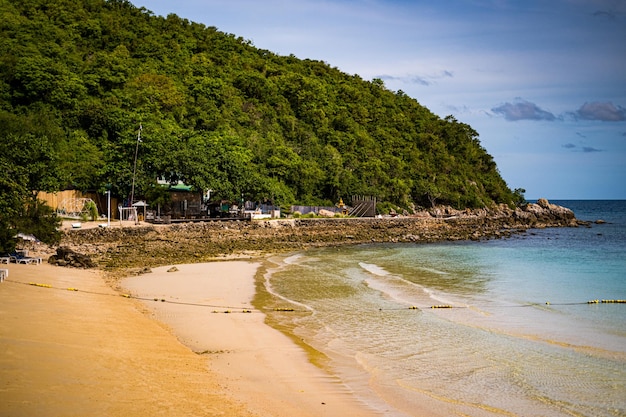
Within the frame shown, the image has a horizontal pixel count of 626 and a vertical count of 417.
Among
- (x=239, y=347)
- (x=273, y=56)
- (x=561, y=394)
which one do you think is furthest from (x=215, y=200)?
(x=273, y=56)

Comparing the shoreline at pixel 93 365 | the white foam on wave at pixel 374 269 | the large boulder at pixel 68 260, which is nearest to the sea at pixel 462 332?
the white foam on wave at pixel 374 269

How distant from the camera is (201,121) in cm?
6906

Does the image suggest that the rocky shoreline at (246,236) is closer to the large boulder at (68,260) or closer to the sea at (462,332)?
the large boulder at (68,260)

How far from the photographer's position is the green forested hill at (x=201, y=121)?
45.8 m

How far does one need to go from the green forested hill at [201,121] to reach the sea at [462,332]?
11.5 m

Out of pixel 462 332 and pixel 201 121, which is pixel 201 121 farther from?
pixel 462 332

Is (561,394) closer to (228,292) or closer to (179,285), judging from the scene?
(228,292)

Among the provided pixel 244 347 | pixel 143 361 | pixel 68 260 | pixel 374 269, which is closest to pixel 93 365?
pixel 143 361

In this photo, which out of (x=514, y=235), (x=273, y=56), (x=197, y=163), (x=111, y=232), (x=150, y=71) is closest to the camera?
(x=111, y=232)

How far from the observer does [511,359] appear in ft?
38.4

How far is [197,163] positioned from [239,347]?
121 ft

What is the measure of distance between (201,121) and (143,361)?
204ft

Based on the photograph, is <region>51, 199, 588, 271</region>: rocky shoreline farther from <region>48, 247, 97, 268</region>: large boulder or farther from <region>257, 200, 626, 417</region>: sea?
<region>257, 200, 626, 417</region>: sea

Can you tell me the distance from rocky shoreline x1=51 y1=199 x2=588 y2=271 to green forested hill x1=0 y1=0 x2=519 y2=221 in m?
4.28
